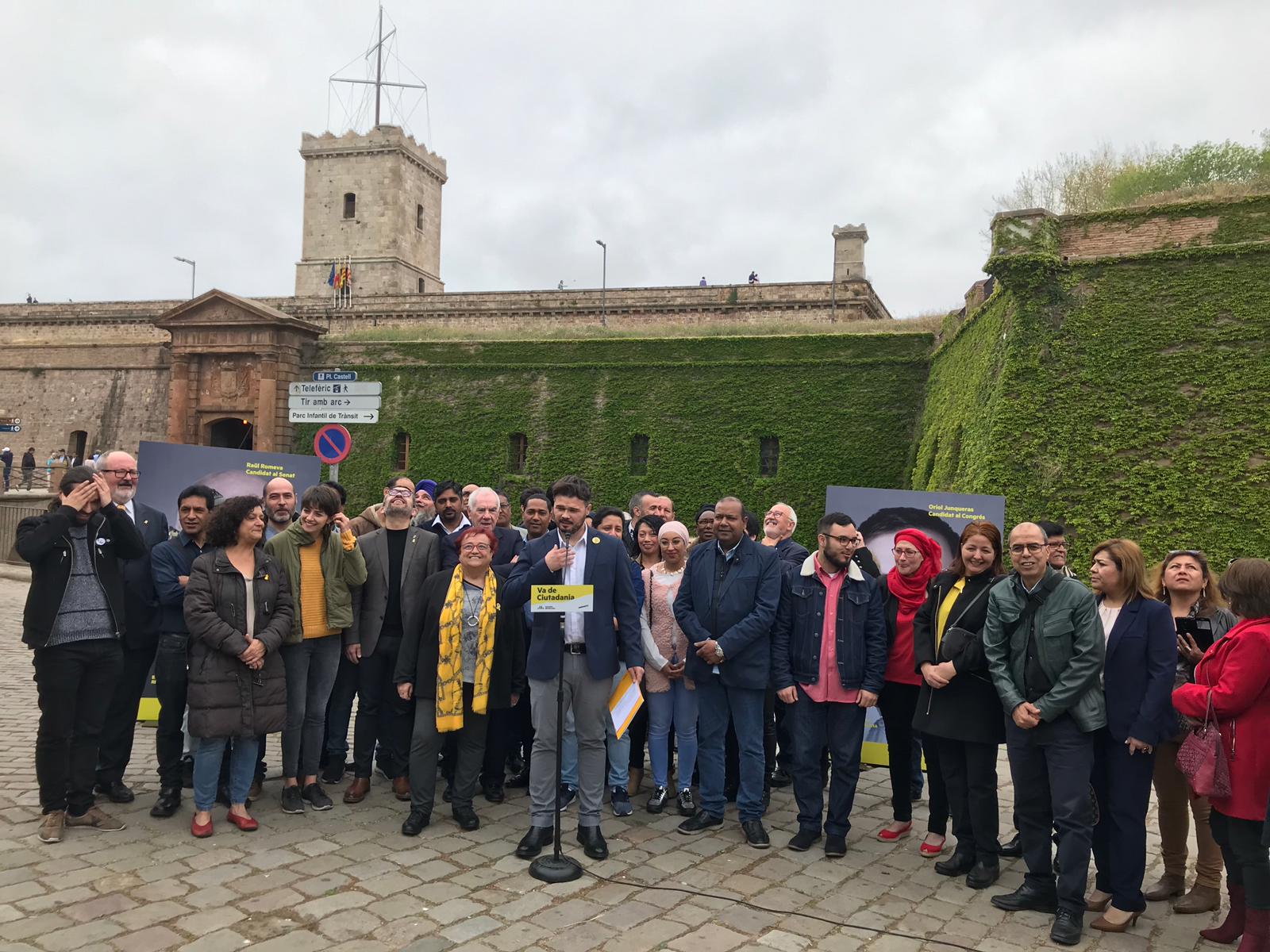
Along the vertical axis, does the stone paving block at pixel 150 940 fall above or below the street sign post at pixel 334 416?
below

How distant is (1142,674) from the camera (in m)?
4.96

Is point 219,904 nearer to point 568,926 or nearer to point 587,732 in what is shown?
point 568,926

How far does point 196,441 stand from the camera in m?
26.6

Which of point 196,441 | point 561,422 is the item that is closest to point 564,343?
point 561,422

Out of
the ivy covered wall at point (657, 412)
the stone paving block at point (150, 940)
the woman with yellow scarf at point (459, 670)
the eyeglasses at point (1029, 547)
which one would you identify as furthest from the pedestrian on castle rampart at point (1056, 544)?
the ivy covered wall at point (657, 412)

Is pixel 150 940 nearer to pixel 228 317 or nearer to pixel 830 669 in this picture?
pixel 830 669

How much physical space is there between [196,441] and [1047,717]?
2643 cm

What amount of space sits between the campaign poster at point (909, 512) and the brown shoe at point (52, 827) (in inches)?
239

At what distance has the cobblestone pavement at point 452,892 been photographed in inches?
176

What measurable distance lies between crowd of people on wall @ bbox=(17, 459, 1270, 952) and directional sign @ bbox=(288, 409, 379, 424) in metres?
4.99

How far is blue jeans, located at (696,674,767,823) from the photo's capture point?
6.15m

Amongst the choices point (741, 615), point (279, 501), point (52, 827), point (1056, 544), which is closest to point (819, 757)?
point (741, 615)

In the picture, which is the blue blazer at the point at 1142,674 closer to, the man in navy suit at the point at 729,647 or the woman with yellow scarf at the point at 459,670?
the man in navy suit at the point at 729,647

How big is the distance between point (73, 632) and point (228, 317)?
23.1 m
